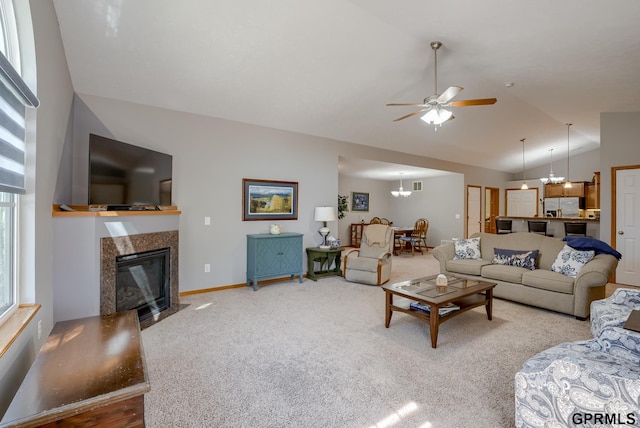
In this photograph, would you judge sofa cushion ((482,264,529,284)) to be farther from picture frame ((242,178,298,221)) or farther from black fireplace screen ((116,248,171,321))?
black fireplace screen ((116,248,171,321))

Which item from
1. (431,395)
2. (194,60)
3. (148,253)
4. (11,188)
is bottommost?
(431,395)

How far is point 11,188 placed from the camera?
4.93 ft

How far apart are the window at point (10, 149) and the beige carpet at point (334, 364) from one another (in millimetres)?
1070

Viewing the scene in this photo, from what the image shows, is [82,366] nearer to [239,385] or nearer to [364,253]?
[239,385]

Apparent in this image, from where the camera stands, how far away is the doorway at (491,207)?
9.50m

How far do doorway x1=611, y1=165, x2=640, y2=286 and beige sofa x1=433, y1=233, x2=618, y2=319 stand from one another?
186 centimetres

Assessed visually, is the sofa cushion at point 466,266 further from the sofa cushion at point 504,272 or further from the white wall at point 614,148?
the white wall at point 614,148

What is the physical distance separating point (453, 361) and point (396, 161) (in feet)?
15.9

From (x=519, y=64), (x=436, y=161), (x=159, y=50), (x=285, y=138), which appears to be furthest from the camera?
(x=436, y=161)

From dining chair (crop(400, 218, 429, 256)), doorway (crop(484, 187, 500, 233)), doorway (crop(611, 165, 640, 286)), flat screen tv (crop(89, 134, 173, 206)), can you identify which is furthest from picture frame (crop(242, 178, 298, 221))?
doorway (crop(484, 187, 500, 233))

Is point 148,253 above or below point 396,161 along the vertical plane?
below

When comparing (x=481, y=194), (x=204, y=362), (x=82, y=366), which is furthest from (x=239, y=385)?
(x=481, y=194)

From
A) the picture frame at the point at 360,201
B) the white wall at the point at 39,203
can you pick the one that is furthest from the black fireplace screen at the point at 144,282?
the picture frame at the point at 360,201

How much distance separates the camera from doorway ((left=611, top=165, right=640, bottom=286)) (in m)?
4.84
